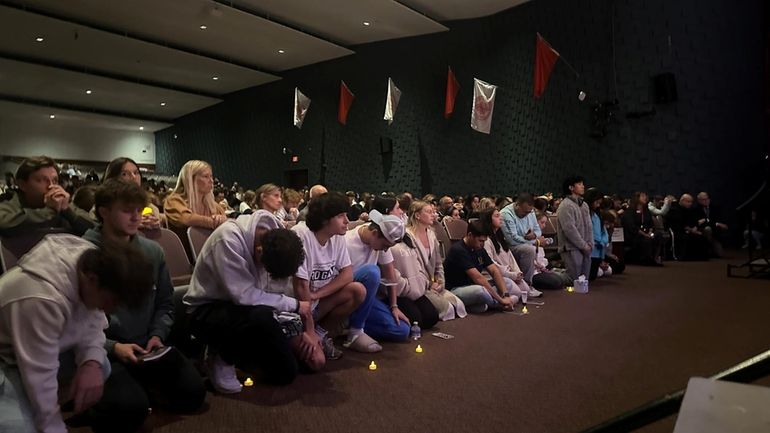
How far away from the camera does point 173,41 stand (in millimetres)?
14070

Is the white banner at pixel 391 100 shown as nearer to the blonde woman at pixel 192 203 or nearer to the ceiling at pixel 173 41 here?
the ceiling at pixel 173 41

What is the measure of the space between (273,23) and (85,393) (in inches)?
477

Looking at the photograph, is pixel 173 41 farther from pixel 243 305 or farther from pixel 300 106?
pixel 243 305

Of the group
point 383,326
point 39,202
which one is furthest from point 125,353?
point 383,326

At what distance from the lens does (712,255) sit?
394 inches

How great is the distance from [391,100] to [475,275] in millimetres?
9533

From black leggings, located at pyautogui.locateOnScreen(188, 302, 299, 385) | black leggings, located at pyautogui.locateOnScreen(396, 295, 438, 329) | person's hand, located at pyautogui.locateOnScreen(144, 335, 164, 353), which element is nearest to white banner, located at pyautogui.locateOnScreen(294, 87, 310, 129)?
black leggings, located at pyautogui.locateOnScreen(396, 295, 438, 329)

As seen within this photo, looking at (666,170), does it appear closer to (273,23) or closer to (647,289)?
(647,289)

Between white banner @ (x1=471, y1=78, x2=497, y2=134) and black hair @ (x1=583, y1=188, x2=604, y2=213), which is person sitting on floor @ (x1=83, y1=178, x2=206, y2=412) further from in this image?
white banner @ (x1=471, y1=78, x2=497, y2=134)

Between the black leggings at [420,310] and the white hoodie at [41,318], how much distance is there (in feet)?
9.50

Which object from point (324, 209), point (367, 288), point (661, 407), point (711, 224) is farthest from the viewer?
point (711, 224)

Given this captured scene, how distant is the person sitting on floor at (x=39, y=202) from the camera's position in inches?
117

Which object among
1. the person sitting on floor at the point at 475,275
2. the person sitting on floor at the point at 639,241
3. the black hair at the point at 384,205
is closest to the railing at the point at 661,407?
the black hair at the point at 384,205

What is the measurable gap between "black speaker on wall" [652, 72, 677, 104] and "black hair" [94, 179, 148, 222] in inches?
424
